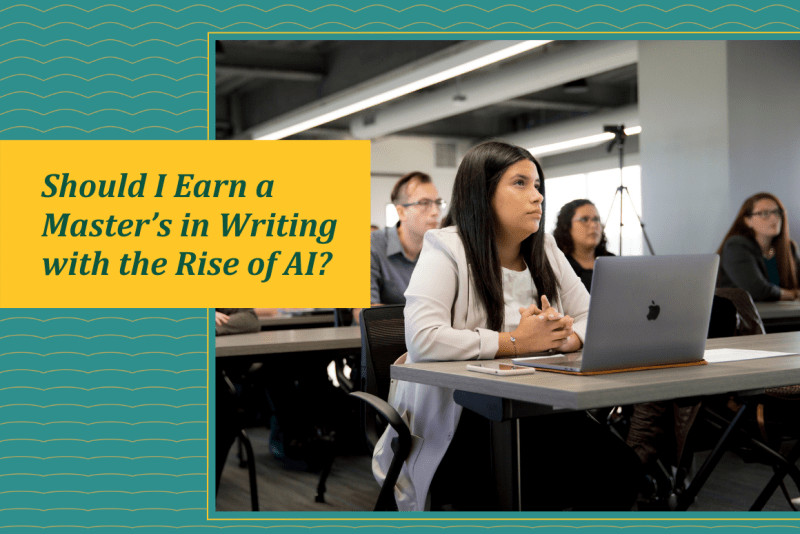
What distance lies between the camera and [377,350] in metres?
2.21

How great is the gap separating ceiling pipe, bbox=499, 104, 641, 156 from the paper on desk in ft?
26.5

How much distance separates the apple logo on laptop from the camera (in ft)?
4.87

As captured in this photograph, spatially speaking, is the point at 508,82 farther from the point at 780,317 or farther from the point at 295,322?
the point at 780,317

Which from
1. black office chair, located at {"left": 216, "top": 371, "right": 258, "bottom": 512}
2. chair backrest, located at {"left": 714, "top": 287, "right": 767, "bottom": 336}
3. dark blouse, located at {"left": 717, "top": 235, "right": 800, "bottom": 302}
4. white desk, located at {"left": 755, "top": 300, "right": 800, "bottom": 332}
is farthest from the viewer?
dark blouse, located at {"left": 717, "top": 235, "right": 800, "bottom": 302}

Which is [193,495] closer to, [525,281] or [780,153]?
[525,281]

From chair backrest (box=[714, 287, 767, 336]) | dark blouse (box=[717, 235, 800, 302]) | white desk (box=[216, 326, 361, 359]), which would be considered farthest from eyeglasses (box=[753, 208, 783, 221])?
white desk (box=[216, 326, 361, 359])

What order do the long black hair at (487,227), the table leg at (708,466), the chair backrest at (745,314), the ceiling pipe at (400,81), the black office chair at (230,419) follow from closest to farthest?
the long black hair at (487,227)
the table leg at (708,466)
the black office chair at (230,419)
the chair backrest at (745,314)
the ceiling pipe at (400,81)

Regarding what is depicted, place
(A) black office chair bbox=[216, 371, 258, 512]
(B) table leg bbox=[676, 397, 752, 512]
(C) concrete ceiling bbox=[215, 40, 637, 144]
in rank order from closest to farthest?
(B) table leg bbox=[676, 397, 752, 512], (A) black office chair bbox=[216, 371, 258, 512], (C) concrete ceiling bbox=[215, 40, 637, 144]

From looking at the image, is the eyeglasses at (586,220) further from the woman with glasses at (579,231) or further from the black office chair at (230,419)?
the black office chair at (230,419)

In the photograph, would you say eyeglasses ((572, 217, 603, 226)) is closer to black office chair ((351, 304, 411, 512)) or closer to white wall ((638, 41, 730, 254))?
white wall ((638, 41, 730, 254))

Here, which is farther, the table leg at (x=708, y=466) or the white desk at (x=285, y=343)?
the white desk at (x=285, y=343)

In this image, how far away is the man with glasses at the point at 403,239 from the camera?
3.56 m

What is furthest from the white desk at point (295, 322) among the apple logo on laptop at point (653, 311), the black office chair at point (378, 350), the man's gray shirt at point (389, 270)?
the apple logo on laptop at point (653, 311)

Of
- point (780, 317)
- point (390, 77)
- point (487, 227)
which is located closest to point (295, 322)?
point (780, 317)
